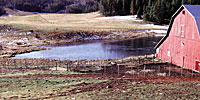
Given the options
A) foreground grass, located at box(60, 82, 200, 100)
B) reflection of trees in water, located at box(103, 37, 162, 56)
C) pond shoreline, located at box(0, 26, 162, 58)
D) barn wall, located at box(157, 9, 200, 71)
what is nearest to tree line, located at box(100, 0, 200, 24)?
pond shoreline, located at box(0, 26, 162, 58)

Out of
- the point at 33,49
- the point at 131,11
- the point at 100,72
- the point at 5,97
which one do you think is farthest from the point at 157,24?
the point at 5,97

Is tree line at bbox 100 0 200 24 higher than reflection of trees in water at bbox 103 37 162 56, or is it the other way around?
tree line at bbox 100 0 200 24

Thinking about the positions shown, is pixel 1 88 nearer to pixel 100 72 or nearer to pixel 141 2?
pixel 100 72

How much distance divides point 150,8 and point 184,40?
75.7 meters

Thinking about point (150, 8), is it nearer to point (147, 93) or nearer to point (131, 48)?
point (131, 48)

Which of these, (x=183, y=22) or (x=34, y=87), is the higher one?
(x=183, y=22)

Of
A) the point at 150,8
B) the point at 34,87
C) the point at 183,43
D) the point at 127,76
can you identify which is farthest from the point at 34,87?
the point at 150,8

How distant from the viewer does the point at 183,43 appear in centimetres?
3544

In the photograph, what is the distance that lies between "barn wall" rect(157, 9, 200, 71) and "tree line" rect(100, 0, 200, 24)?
65.7 m

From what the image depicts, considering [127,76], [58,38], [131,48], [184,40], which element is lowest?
[131,48]

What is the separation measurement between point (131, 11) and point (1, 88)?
366ft

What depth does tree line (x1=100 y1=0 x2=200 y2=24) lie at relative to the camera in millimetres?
103781

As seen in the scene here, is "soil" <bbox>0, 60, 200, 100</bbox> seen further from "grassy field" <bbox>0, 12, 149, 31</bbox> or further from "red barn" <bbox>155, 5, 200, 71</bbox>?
"grassy field" <bbox>0, 12, 149, 31</bbox>

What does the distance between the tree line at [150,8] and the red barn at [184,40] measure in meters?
65.8
